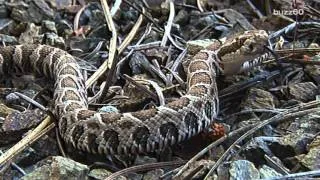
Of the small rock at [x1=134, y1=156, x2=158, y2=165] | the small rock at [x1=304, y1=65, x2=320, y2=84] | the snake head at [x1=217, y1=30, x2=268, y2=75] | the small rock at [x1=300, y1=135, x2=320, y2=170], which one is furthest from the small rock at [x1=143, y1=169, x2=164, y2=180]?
the small rock at [x1=304, y1=65, x2=320, y2=84]

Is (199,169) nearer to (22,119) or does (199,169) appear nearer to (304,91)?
(304,91)

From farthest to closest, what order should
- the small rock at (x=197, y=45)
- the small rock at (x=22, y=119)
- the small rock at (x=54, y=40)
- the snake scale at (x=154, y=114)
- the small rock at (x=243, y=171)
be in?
the small rock at (x=54, y=40), the small rock at (x=197, y=45), the small rock at (x=22, y=119), the snake scale at (x=154, y=114), the small rock at (x=243, y=171)

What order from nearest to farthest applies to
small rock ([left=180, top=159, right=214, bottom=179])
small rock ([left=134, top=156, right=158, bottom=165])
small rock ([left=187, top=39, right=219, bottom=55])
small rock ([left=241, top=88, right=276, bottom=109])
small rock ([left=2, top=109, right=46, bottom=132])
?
small rock ([left=180, top=159, right=214, bottom=179]) < small rock ([left=134, top=156, right=158, bottom=165]) < small rock ([left=2, top=109, right=46, bottom=132]) < small rock ([left=241, top=88, right=276, bottom=109]) < small rock ([left=187, top=39, right=219, bottom=55])

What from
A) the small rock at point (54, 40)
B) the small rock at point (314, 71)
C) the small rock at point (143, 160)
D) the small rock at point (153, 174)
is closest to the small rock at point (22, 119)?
the small rock at point (143, 160)

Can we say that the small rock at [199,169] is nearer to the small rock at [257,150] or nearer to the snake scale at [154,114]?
the small rock at [257,150]

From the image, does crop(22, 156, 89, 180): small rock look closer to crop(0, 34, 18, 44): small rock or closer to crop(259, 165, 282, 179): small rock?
crop(259, 165, 282, 179): small rock

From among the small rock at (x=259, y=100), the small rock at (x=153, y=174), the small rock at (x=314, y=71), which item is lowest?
the small rock at (x=153, y=174)

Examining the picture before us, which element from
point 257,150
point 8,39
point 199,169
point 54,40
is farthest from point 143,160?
point 8,39
